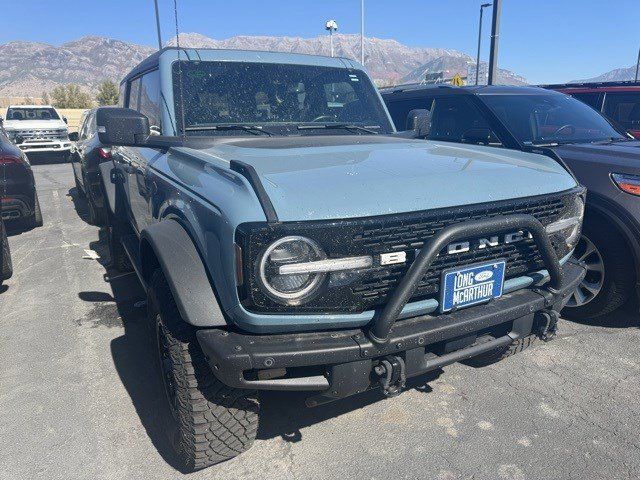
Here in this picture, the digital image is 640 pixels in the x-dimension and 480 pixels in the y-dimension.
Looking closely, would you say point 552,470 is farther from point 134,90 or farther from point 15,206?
point 15,206

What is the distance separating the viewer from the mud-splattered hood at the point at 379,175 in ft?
6.57

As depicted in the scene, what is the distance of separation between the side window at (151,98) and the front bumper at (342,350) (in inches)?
74.8

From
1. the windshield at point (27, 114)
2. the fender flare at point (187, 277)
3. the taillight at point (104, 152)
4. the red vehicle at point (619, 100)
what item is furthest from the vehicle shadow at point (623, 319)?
the windshield at point (27, 114)

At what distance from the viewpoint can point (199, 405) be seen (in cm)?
223

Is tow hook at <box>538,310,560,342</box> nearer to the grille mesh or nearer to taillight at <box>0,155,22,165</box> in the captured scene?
the grille mesh

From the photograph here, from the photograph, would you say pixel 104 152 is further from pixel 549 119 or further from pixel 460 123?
pixel 549 119

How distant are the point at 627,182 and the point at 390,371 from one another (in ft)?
8.98

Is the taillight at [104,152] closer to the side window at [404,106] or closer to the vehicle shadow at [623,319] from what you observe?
the side window at [404,106]

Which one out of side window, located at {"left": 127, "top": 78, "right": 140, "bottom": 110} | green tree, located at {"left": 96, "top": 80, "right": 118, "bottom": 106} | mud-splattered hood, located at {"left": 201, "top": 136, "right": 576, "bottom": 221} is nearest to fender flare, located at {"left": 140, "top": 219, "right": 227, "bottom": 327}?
mud-splattered hood, located at {"left": 201, "top": 136, "right": 576, "bottom": 221}

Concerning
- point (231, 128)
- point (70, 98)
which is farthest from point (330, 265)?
point (70, 98)

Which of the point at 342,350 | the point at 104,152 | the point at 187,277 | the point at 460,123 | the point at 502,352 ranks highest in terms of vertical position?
the point at 460,123

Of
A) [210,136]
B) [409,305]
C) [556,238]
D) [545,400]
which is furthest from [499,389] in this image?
[210,136]

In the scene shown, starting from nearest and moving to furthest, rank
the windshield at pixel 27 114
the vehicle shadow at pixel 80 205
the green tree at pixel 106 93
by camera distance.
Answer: the vehicle shadow at pixel 80 205
the windshield at pixel 27 114
the green tree at pixel 106 93

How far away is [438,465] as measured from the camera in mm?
2496
